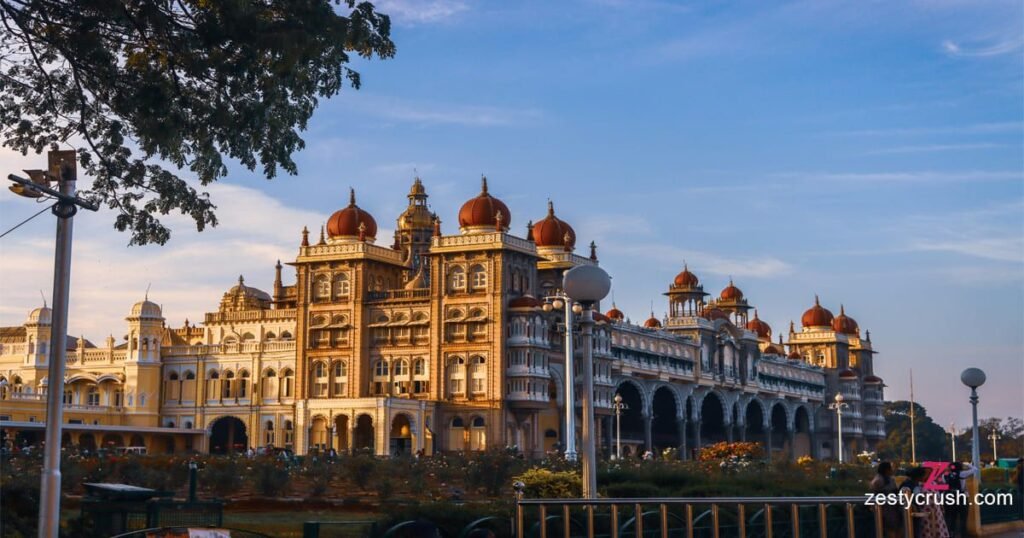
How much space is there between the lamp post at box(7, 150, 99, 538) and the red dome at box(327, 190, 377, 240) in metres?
64.2

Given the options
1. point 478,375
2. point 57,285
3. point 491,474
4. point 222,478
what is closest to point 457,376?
point 478,375

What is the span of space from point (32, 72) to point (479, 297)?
55963 millimetres

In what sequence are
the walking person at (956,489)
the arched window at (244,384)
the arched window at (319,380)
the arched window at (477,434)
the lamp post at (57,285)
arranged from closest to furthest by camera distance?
the lamp post at (57,285) < the walking person at (956,489) < the arched window at (477,434) < the arched window at (319,380) < the arched window at (244,384)

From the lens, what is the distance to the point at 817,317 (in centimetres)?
13025

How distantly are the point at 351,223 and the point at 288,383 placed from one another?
434 inches

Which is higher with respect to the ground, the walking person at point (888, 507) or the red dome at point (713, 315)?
the red dome at point (713, 315)

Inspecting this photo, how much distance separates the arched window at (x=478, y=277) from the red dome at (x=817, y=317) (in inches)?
2525

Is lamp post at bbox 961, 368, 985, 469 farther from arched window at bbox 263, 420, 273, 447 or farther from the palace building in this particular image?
arched window at bbox 263, 420, 273, 447

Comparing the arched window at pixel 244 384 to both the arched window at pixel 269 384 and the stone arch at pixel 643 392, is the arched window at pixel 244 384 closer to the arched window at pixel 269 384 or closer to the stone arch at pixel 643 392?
the arched window at pixel 269 384

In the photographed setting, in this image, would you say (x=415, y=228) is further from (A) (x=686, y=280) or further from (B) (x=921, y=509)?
(B) (x=921, y=509)

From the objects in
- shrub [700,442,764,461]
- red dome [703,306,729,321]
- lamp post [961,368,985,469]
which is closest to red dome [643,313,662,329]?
red dome [703,306,729,321]

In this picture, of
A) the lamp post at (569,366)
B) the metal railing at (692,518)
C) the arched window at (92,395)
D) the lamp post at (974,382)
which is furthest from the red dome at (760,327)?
the metal railing at (692,518)

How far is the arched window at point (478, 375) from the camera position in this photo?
74062 millimetres

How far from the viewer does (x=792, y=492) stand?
26.5m
